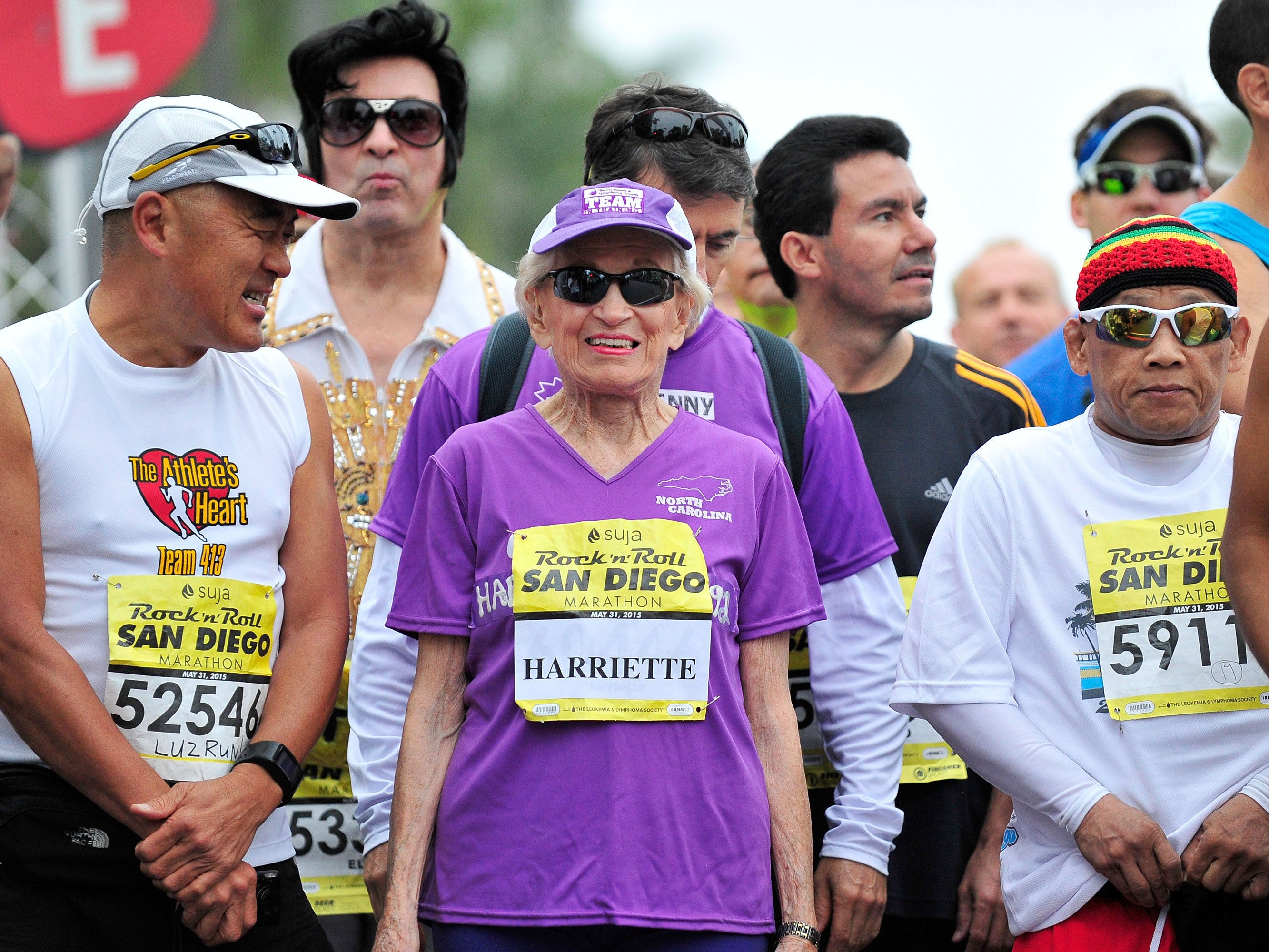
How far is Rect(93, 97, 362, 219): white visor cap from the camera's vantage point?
333 cm

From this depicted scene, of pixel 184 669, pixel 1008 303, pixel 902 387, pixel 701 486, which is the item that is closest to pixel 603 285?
pixel 701 486

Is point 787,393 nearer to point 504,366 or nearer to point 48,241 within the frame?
point 504,366

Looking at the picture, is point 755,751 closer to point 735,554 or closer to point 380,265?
point 735,554

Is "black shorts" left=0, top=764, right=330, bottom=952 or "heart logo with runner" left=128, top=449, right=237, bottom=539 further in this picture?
"heart logo with runner" left=128, top=449, right=237, bottom=539

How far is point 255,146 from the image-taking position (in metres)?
3.39

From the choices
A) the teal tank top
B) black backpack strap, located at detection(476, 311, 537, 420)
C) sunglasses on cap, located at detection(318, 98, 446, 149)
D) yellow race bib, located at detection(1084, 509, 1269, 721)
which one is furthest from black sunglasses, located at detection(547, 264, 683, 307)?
sunglasses on cap, located at detection(318, 98, 446, 149)

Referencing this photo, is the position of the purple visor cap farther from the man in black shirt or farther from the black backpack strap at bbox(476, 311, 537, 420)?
the man in black shirt

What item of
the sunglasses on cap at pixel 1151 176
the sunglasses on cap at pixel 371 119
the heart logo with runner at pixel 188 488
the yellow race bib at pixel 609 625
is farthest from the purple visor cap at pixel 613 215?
the sunglasses on cap at pixel 1151 176

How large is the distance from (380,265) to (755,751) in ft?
7.29

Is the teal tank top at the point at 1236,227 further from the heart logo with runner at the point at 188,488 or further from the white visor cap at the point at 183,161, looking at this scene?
the heart logo with runner at the point at 188,488

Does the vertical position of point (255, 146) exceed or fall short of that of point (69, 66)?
it falls short

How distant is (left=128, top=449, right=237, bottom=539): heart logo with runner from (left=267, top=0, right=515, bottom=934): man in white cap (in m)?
0.91

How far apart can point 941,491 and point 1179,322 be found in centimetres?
96

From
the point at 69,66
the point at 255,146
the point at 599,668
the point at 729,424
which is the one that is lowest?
the point at 599,668
